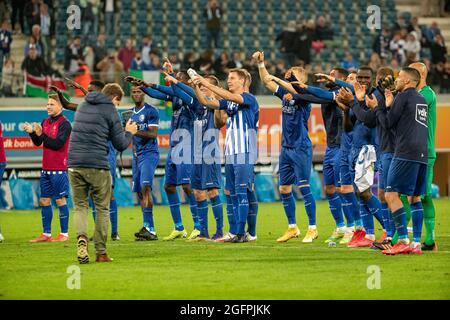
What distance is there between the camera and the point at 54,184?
16156mm

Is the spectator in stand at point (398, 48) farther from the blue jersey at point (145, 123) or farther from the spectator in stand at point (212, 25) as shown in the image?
the blue jersey at point (145, 123)

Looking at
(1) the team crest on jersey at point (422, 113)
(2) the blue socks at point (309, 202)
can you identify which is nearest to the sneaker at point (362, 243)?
(2) the blue socks at point (309, 202)

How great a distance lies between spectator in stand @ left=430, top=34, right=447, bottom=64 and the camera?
30.2 meters

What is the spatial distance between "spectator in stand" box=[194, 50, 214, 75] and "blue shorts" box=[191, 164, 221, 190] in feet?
39.2

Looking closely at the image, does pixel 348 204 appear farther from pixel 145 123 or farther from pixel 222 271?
pixel 222 271

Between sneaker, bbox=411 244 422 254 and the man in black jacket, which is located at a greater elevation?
the man in black jacket

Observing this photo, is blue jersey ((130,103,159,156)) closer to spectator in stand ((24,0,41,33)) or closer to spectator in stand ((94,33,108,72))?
spectator in stand ((94,33,108,72))

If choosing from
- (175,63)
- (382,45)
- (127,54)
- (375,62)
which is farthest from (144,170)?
(382,45)

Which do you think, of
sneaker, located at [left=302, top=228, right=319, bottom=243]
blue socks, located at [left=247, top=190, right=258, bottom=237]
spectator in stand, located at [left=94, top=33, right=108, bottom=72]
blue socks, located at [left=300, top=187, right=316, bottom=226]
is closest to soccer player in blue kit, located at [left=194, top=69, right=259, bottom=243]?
blue socks, located at [left=247, top=190, right=258, bottom=237]

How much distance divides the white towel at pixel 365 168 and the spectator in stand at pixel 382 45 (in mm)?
15464

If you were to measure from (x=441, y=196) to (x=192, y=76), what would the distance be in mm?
15581

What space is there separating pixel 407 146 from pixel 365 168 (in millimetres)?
1566

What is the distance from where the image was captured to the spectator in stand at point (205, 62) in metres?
27.9

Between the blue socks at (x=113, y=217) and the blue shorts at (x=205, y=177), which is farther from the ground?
the blue shorts at (x=205, y=177)
